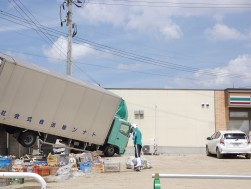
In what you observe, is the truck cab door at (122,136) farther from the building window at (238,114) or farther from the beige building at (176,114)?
the building window at (238,114)

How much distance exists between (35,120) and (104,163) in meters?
3.90

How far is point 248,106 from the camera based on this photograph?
3409cm

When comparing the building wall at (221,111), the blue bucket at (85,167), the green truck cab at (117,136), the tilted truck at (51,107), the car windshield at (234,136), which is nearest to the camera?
the blue bucket at (85,167)

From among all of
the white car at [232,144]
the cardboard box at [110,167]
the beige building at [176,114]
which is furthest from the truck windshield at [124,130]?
the cardboard box at [110,167]

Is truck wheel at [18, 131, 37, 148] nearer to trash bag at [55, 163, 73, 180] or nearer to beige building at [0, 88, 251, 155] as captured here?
trash bag at [55, 163, 73, 180]

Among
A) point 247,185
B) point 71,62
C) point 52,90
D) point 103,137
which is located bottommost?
point 247,185

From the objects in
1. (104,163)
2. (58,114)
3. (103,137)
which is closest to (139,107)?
(103,137)

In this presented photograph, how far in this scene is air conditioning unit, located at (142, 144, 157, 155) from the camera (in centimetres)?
3119

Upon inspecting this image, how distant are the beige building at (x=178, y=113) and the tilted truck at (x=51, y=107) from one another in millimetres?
11905

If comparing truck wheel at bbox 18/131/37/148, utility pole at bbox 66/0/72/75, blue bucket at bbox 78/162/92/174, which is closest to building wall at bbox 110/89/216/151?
utility pole at bbox 66/0/72/75

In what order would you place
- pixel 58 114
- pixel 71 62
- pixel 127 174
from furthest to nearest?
pixel 71 62
pixel 58 114
pixel 127 174

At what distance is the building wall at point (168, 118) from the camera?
111 feet

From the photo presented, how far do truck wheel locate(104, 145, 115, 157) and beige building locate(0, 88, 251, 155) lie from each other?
8.49 metres

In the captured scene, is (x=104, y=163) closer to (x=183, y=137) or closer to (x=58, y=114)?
(x=58, y=114)
